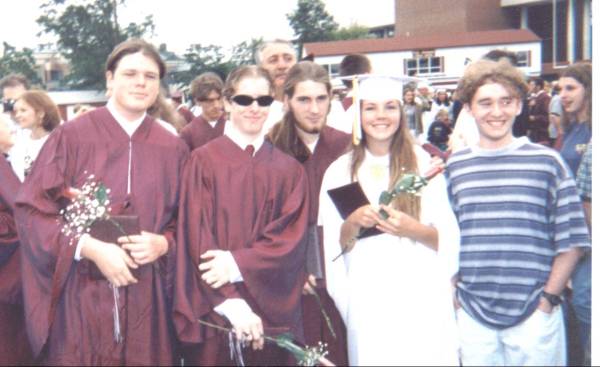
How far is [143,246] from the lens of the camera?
327 centimetres

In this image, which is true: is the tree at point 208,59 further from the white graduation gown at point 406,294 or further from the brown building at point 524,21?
the brown building at point 524,21

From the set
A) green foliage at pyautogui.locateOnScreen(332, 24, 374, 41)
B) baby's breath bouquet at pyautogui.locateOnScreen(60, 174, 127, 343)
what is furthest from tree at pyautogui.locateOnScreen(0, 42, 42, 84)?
green foliage at pyautogui.locateOnScreen(332, 24, 374, 41)

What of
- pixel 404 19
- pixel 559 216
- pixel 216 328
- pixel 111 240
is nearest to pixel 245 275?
pixel 216 328

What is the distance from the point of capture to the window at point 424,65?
48188 millimetres

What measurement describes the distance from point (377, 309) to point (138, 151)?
4.44ft

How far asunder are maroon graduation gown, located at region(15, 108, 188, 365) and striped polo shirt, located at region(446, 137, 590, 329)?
4.78ft

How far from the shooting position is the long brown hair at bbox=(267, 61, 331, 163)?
4.10 meters

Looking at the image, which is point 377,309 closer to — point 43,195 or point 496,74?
point 496,74

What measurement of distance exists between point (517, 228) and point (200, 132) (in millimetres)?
3353

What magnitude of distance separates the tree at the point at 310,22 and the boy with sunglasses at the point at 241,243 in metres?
49.7

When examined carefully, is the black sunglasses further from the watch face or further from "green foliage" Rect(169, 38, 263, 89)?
"green foliage" Rect(169, 38, 263, 89)

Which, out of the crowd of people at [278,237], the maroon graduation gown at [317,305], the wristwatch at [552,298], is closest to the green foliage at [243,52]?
the maroon graduation gown at [317,305]

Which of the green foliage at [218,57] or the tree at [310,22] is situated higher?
the tree at [310,22]

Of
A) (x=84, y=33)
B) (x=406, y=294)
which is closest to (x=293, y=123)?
(x=406, y=294)
